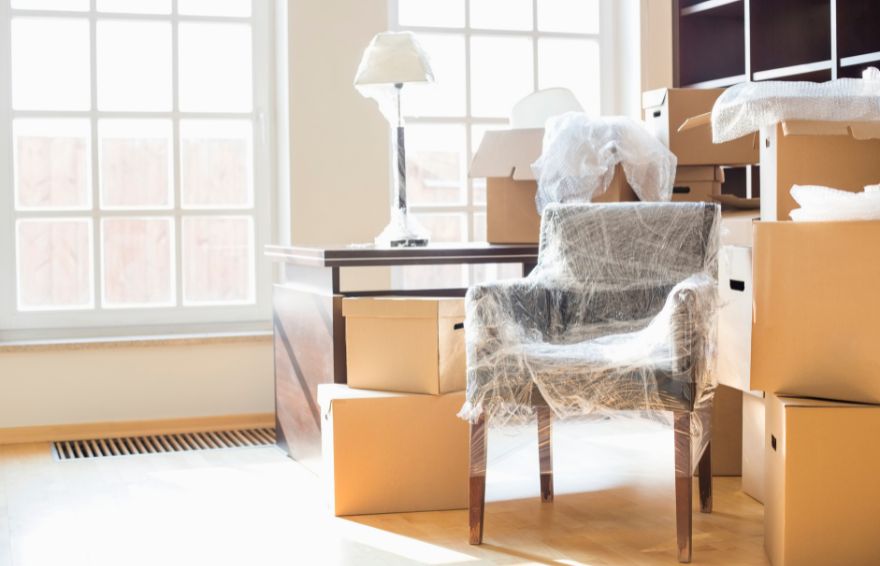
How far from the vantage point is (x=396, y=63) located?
3133 mm

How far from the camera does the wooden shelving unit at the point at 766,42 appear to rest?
3.39 m

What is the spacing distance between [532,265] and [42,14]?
6.29 feet

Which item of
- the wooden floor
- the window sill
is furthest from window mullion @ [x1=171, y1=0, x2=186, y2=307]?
the wooden floor

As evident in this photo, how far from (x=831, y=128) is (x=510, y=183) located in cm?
115

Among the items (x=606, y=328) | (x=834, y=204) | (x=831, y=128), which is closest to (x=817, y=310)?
(x=834, y=204)

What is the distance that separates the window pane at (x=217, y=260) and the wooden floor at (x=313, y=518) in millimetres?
785

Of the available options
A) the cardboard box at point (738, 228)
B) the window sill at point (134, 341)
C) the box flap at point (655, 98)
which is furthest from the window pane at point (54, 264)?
the cardboard box at point (738, 228)

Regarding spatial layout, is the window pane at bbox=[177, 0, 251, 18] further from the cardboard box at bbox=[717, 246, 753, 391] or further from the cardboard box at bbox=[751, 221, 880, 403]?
the cardboard box at bbox=[751, 221, 880, 403]

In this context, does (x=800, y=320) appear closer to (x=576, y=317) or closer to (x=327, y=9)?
(x=576, y=317)

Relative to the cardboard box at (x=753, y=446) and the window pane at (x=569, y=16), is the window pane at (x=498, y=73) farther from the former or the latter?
the cardboard box at (x=753, y=446)

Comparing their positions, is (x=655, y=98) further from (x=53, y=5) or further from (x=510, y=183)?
(x=53, y=5)

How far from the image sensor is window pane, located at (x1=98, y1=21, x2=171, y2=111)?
3893 millimetres

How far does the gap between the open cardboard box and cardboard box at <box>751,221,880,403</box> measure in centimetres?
22

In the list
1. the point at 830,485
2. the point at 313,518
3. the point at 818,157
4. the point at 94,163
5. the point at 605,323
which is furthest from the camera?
the point at 94,163
